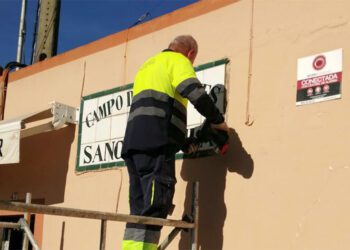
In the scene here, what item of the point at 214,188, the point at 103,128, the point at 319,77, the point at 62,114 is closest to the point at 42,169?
the point at 62,114

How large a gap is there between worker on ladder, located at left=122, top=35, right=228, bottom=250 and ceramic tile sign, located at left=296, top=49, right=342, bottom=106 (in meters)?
0.65

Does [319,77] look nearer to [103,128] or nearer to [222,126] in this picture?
[222,126]

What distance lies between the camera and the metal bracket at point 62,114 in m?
6.57

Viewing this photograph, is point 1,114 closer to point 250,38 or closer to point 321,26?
point 250,38

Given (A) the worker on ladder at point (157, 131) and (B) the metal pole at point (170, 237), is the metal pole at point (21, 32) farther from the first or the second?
(B) the metal pole at point (170, 237)

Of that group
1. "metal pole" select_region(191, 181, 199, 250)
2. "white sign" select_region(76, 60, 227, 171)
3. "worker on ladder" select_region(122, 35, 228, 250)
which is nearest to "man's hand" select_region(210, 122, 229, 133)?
"worker on ladder" select_region(122, 35, 228, 250)

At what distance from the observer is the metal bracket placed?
6.57m

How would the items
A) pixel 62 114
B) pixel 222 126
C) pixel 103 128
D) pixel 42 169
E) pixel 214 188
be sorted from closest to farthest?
pixel 222 126 → pixel 214 188 → pixel 103 128 → pixel 62 114 → pixel 42 169

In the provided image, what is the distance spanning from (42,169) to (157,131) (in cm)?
302

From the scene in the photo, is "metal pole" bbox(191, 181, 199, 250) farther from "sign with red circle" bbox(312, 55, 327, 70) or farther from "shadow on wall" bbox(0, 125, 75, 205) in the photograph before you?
"shadow on wall" bbox(0, 125, 75, 205)

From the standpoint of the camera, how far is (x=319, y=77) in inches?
175

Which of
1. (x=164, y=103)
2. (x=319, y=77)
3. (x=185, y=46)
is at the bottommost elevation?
(x=164, y=103)

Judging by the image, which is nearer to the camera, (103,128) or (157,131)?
(157,131)

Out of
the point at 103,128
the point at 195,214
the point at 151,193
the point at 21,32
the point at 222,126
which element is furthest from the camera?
the point at 21,32
